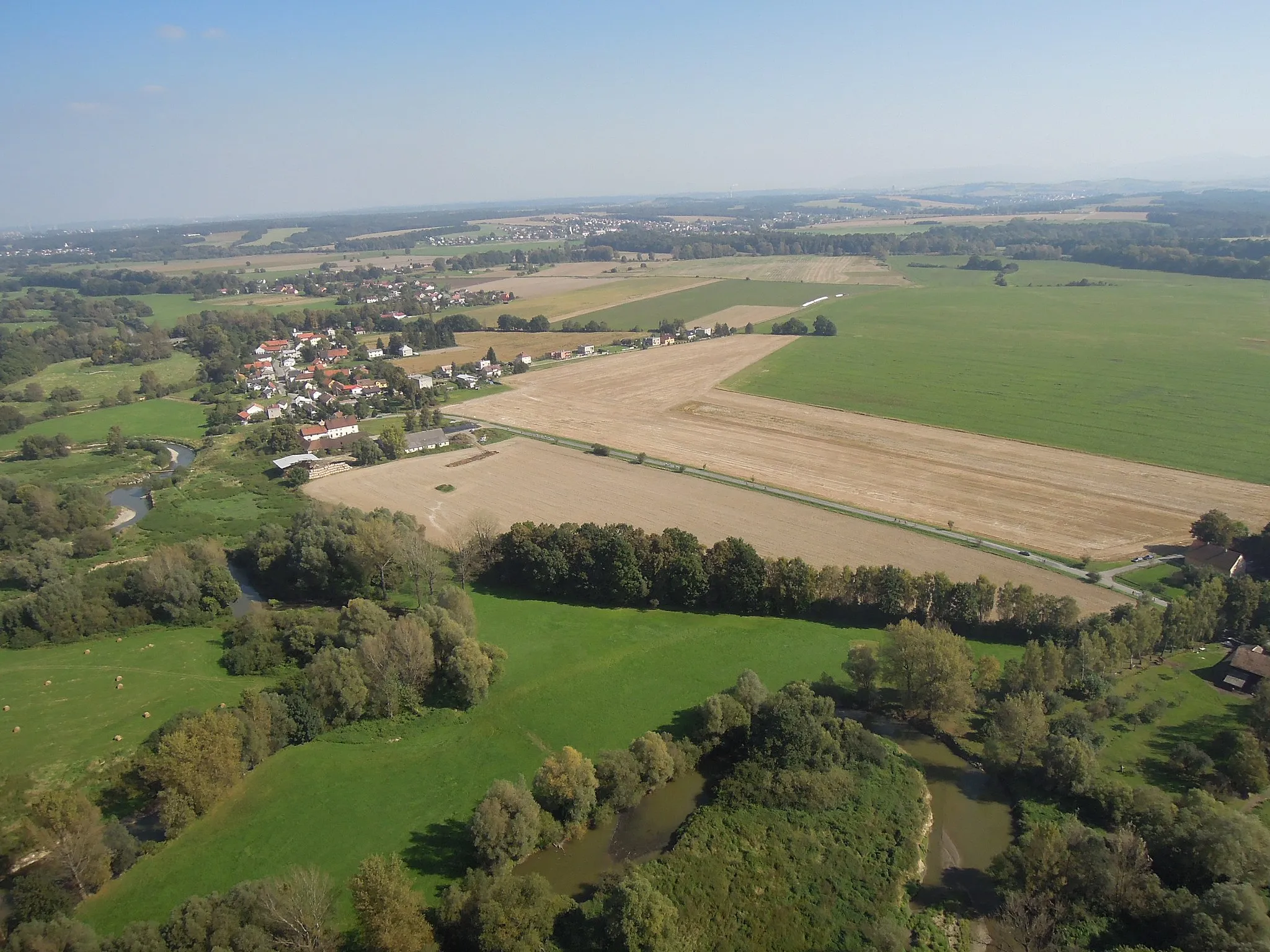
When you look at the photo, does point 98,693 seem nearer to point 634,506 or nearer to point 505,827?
point 505,827

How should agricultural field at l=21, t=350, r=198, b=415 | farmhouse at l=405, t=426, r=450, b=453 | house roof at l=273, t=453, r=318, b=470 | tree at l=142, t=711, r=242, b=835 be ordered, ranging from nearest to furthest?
tree at l=142, t=711, r=242, b=835
house roof at l=273, t=453, r=318, b=470
farmhouse at l=405, t=426, r=450, b=453
agricultural field at l=21, t=350, r=198, b=415

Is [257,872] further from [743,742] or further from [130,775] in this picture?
[743,742]

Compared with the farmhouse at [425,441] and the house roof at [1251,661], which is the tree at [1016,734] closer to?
the house roof at [1251,661]

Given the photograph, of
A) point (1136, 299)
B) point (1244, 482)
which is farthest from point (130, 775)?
point (1136, 299)

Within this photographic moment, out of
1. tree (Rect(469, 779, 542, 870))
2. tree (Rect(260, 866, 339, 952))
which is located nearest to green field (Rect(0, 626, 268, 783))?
tree (Rect(260, 866, 339, 952))

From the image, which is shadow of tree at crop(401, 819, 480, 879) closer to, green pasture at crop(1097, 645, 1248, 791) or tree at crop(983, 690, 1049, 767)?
tree at crop(983, 690, 1049, 767)

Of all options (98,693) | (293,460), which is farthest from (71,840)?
(293,460)
